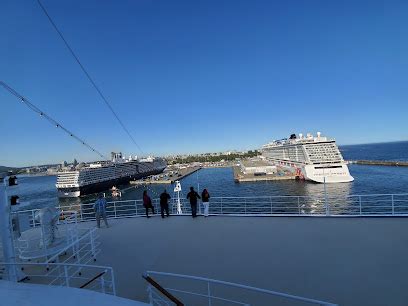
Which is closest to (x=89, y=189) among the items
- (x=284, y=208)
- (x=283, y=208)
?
(x=284, y=208)

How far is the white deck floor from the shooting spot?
3859mm

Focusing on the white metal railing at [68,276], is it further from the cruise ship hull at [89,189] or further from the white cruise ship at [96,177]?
the cruise ship hull at [89,189]

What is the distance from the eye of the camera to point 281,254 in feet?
16.9

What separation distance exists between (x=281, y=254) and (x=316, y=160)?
4583cm

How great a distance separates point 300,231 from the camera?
21.3 ft

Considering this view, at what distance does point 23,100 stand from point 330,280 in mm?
7298

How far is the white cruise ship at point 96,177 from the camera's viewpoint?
55844 mm

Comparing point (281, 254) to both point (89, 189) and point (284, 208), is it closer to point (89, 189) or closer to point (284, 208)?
point (284, 208)

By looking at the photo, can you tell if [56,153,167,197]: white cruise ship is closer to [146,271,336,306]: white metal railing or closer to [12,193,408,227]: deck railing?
[12,193,408,227]: deck railing

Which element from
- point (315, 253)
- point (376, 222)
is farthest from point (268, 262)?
point (376, 222)

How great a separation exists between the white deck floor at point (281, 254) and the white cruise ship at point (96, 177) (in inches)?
2120

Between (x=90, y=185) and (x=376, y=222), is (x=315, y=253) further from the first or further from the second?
(x=90, y=185)

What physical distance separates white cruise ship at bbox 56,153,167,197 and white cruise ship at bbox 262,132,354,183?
40513mm

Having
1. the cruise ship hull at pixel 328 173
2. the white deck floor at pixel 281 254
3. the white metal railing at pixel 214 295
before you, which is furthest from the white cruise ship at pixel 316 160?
the white metal railing at pixel 214 295
